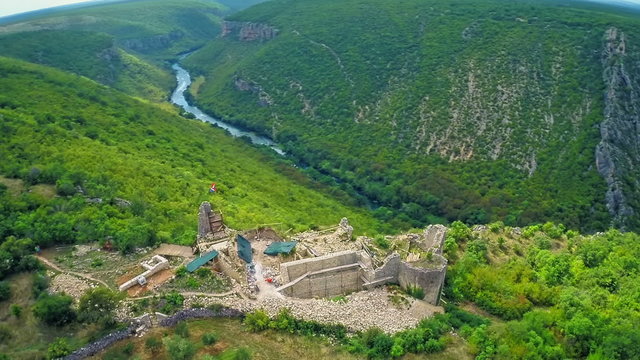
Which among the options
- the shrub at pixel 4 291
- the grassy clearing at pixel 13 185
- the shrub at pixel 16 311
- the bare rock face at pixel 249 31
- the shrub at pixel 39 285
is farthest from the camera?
the bare rock face at pixel 249 31

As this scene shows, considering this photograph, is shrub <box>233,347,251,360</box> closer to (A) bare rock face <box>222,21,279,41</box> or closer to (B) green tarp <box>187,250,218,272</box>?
(B) green tarp <box>187,250,218,272</box>

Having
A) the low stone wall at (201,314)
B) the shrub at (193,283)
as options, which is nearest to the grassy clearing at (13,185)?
the shrub at (193,283)

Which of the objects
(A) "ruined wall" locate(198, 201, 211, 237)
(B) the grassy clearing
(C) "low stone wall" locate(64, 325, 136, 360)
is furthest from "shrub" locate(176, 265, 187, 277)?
(B) the grassy clearing

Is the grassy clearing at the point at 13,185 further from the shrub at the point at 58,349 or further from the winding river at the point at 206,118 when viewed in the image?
the winding river at the point at 206,118

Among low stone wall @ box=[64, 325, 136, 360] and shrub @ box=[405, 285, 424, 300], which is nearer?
low stone wall @ box=[64, 325, 136, 360]

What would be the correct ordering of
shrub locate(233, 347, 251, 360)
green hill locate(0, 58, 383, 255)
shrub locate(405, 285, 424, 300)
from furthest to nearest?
1. green hill locate(0, 58, 383, 255)
2. shrub locate(405, 285, 424, 300)
3. shrub locate(233, 347, 251, 360)
